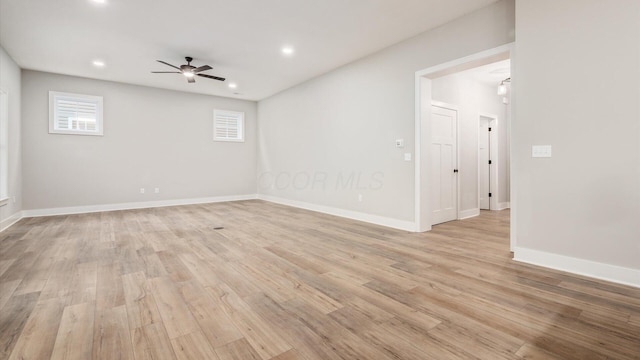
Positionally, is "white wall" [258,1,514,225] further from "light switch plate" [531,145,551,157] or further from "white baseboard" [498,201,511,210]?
"white baseboard" [498,201,511,210]

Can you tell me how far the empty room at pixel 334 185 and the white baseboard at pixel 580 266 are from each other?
0.05 feet

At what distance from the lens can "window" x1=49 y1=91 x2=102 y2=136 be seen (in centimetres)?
617

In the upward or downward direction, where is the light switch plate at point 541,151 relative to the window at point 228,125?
downward

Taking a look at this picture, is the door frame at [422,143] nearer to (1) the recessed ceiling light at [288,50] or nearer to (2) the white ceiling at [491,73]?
(2) the white ceiling at [491,73]

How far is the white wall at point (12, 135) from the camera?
15.8 feet

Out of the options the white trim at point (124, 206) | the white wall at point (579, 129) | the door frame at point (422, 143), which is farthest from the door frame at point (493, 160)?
the white trim at point (124, 206)

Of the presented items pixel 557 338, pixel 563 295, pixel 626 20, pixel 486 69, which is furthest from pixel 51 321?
pixel 486 69

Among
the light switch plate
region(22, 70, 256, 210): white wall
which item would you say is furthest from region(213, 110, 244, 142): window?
the light switch plate

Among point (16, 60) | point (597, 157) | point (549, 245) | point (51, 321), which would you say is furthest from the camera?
point (16, 60)

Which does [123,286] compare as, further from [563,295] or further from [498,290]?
[563,295]

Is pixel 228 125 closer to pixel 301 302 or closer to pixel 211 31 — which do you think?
pixel 211 31

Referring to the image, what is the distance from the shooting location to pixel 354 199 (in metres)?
5.63

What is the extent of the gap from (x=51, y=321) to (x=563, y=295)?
12.2ft

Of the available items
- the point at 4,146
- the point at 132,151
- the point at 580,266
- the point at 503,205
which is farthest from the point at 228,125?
the point at 580,266
